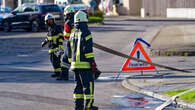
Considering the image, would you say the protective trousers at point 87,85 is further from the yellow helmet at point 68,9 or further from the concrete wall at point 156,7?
the concrete wall at point 156,7

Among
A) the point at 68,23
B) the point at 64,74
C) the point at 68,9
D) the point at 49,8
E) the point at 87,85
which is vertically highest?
the point at 68,9

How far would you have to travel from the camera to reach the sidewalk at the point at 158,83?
1264 cm

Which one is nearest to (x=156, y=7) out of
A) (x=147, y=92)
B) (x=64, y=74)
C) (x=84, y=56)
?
(x=64, y=74)

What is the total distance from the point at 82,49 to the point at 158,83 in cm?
408

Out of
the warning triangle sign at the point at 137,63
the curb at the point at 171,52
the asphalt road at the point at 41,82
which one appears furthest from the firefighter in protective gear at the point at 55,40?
the curb at the point at 171,52

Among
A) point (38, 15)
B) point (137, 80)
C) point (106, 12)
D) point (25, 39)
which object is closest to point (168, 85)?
point (137, 80)

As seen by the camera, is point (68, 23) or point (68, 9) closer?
point (68, 9)

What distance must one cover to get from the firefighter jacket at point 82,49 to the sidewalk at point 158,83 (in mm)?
2446

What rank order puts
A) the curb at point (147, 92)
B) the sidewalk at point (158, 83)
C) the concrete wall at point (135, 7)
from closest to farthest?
the curb at point (147, 92) < the sidewalk at point (158, 83) < the concrete wall at point (135, 7)

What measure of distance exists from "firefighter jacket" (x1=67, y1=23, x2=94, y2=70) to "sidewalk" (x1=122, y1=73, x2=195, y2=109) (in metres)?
2.45

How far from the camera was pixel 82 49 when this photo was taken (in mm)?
10148

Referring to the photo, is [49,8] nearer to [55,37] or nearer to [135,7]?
[55,37]

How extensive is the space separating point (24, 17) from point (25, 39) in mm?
6422

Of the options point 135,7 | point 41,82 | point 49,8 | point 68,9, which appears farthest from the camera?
point 135,7
